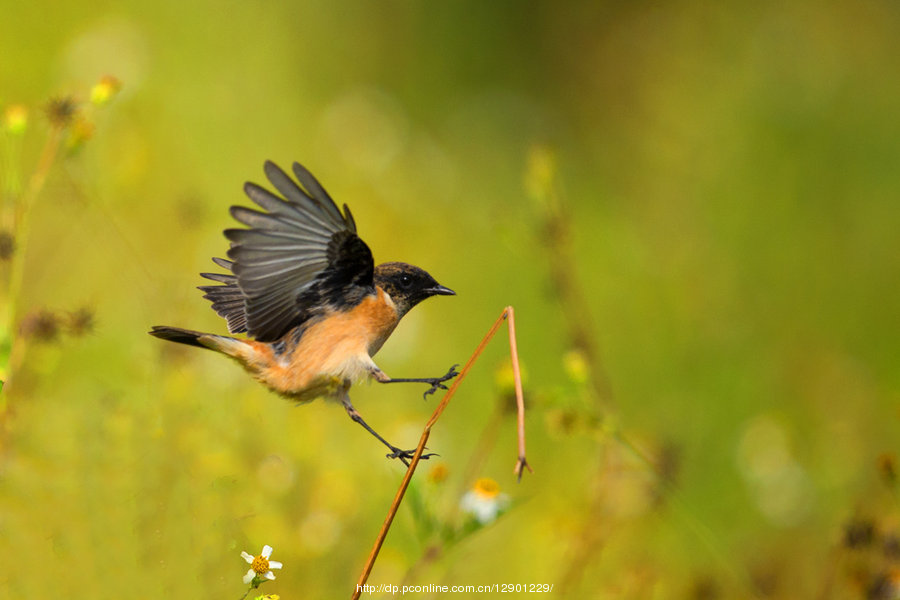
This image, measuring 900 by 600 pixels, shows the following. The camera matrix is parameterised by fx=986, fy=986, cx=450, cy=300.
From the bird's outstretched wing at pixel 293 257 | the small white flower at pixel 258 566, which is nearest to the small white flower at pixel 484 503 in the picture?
the bird's outstretched wing at pixel 293 257

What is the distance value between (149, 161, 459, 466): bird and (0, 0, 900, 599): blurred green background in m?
0.28

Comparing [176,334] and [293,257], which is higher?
[293,257]

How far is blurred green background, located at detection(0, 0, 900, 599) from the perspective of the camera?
2.28 meters

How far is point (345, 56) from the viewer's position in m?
7.16

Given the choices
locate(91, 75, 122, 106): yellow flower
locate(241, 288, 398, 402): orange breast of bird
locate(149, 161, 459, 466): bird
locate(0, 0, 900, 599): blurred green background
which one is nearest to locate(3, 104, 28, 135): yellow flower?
locate(0, 0, 900, 599): blurred green background

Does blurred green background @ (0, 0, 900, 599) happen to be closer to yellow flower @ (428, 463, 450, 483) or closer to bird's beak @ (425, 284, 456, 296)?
yellow flower @ (428, 463, 450, 483)

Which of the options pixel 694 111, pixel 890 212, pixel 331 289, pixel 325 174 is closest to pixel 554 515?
pixel 331 289

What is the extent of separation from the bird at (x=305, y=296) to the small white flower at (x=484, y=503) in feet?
0.87

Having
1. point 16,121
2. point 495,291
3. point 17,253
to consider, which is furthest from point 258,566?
point 495,291

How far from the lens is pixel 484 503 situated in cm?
221

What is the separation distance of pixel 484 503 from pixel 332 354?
50 cm

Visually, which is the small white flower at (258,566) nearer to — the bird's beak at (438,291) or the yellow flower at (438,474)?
the yellow flower at (438,474)

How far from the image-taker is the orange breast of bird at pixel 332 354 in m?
1.99

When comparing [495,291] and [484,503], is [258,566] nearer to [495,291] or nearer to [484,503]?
[484,503]
